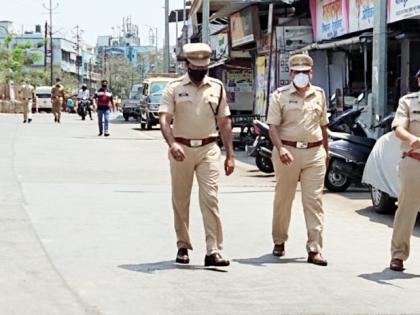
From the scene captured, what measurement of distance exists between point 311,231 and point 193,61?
75.2 inches

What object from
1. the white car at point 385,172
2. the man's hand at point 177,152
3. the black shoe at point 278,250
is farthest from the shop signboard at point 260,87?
the man's hand at point 177,152

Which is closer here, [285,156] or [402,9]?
[285,156]

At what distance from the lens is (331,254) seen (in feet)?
Answer: 29.1

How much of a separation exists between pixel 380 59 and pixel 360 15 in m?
3.70

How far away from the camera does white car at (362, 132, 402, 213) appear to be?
11000mm

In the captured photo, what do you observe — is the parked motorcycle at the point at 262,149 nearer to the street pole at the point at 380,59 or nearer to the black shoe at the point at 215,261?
the street pole at the point at 380,59

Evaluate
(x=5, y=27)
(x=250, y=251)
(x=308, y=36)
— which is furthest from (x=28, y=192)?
(x=5, y=27)

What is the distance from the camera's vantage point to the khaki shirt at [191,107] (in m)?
7.83

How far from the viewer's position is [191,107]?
308 inches

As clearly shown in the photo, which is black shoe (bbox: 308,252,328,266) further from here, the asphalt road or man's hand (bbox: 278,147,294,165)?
man's hand (bbox: 278,147,294,165)

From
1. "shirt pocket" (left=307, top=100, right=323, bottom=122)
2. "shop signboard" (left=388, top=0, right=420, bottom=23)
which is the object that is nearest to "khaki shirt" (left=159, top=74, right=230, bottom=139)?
"shirt pocket" (left=307, top=100, right=323, bottom=122)

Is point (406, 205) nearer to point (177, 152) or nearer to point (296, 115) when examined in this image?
point (296, 115)

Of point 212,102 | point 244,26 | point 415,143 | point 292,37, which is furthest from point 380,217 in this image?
point 244,26

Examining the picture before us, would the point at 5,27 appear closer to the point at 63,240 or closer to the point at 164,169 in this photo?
the point at 164,169
